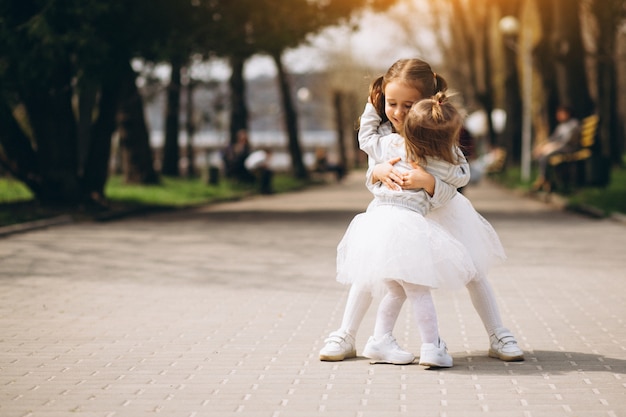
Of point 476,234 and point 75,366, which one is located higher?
point 476,234

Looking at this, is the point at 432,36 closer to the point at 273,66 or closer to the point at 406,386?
the point at 273,66

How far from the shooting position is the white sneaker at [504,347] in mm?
5934

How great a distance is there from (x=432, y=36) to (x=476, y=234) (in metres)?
49.3

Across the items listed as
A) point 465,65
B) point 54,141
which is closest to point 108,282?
point 54,141

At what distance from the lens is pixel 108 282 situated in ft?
32.1

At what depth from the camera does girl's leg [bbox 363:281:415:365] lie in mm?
5871

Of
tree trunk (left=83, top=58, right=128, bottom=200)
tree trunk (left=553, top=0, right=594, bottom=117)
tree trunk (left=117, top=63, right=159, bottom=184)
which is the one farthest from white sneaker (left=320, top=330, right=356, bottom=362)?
tree trunk (left=117, top=63, right=159, bottom=184)

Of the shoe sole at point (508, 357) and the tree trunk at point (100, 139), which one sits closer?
the shoe sole at point (508, 357)

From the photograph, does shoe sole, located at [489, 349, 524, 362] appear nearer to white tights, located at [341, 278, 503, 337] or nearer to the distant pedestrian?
white tights, located at [341, 278, 503, 337]

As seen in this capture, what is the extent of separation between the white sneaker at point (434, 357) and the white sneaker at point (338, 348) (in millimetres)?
477

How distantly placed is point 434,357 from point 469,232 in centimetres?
80

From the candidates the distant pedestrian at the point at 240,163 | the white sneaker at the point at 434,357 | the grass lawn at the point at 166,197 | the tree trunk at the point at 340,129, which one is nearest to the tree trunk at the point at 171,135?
the grass lawn at the point at 166,197

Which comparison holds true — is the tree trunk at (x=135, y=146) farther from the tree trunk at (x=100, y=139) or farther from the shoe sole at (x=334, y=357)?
the shoe sole at (x=334, y=357)

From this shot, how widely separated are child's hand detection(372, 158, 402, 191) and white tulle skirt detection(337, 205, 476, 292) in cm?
12
